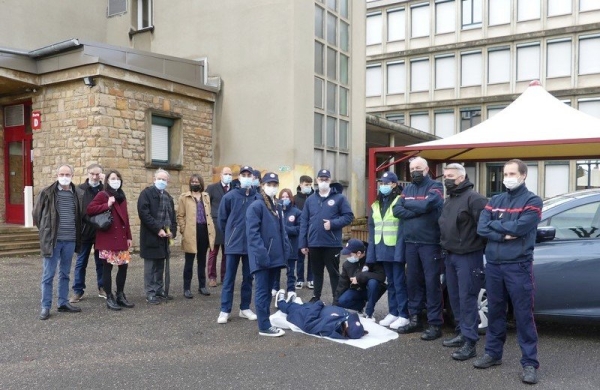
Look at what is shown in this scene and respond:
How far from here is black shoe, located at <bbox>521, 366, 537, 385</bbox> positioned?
4.61m

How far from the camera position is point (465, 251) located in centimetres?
530

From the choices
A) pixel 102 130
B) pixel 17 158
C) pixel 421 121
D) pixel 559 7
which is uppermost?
pixel 559 7

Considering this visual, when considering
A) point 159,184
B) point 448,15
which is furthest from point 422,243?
point 448,15

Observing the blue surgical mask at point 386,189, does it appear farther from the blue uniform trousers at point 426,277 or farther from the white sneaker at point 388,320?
the white sneaker at point 388,320

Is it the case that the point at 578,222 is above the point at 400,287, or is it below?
above

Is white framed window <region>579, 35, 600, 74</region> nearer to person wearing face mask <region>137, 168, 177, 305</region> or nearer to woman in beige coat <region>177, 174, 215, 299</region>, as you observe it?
woman in beige coat <region>177, 174, 215, 299</region>

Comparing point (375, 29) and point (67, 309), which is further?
point (375, 29)

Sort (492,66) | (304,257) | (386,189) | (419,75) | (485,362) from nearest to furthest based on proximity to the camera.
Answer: (485,362)
(386,189)
(304,257)
(492,66)
(419,75)

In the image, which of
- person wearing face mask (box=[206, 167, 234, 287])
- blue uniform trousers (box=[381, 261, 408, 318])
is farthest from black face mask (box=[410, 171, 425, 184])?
person wearing face mask (box=[206, 167, 234, 287])

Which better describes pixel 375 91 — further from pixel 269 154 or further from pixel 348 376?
pixel 348 376

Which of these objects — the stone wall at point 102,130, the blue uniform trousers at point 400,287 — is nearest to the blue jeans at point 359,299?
the blue uniform trousers at point 400,287

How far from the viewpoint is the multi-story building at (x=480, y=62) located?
3331cm

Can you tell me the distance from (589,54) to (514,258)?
33391 millimetres

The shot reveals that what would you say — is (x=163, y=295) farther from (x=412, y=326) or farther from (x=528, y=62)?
(x=528, y=62)
